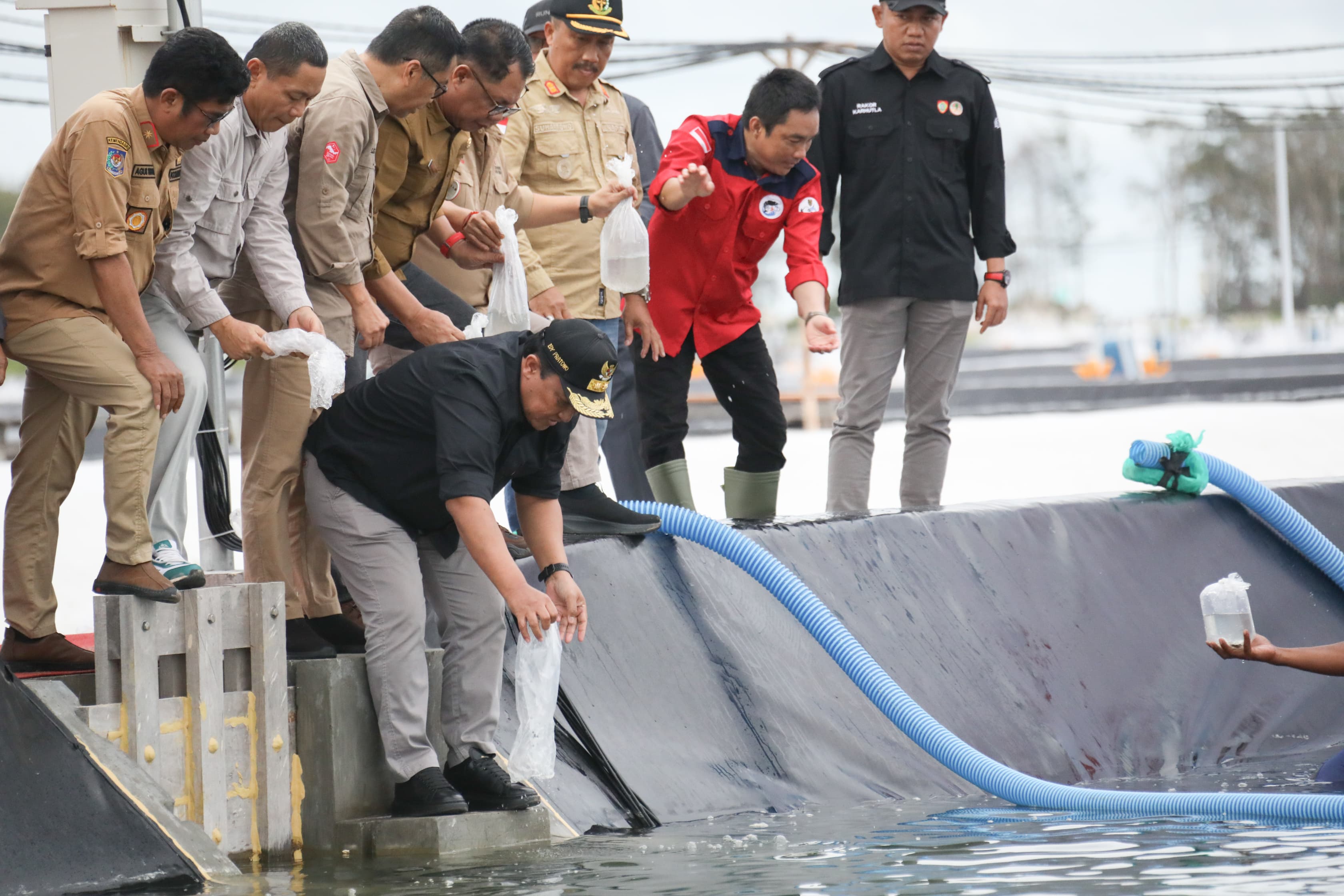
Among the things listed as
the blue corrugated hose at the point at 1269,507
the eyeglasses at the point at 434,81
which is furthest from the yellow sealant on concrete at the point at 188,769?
the blue corrugated hose at the point at 1269,507

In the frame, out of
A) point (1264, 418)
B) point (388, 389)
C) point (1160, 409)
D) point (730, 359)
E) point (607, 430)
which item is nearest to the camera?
point (388, 389)

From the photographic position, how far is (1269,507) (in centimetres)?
660

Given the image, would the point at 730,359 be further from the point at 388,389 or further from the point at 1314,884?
the point at 1314,884

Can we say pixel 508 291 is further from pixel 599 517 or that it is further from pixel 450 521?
pixel 450 521

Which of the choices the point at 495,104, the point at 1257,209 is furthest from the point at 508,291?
the point at 1257,209

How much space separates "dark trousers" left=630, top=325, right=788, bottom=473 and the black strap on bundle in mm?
1881

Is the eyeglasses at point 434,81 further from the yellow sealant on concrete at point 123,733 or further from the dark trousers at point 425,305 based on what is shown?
the yellow sealant on concrete at point 123,733

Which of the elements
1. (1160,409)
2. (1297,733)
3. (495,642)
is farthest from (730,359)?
(1160,409)

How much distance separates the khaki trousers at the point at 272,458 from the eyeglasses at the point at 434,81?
80 cm

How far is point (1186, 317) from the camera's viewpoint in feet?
190

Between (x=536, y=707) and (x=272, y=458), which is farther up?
(x=272, y=458)

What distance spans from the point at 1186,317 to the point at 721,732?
188ft

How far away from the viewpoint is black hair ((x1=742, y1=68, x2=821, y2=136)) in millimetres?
5430

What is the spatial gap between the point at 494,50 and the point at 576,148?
133 cm
